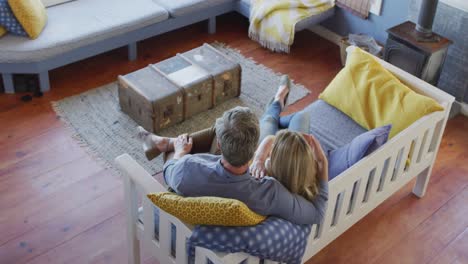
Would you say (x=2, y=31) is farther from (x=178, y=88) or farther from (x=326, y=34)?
(x=326, y=34)

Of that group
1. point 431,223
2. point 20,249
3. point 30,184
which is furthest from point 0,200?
point 431,223

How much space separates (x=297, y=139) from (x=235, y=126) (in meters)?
0.27

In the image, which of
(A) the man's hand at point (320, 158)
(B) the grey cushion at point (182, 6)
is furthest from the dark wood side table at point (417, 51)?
(A) the man's hand at point (320, 158)

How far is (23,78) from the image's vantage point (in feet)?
13.3

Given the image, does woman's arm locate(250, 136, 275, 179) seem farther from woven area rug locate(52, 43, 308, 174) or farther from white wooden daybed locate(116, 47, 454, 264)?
woven area rug locate(52, 43, 308, 174)

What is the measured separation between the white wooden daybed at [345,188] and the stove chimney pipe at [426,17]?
77cm

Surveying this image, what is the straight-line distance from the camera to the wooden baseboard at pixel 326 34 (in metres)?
4.84

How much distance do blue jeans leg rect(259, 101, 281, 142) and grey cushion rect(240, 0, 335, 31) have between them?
52.7 inches

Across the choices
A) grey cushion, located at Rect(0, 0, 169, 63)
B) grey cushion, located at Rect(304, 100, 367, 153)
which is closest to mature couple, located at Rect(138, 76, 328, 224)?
grey cushion, located at Rect(304, 100, 367, 153)

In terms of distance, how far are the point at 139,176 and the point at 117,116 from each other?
1.56 meters

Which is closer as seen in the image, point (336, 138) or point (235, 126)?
point (235, 126)

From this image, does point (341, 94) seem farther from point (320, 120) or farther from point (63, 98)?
point (63, 98)

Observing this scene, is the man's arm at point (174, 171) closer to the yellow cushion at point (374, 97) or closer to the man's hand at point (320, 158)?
the man's hand at point (320, 158)

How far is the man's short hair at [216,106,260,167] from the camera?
2080mm
